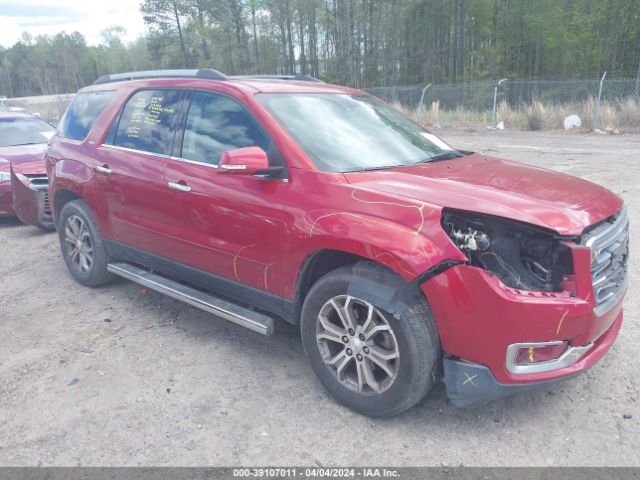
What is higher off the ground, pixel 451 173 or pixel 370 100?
pixel 370 100

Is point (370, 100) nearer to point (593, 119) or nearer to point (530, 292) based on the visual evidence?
point (530, 292)

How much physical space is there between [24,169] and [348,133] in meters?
6.06

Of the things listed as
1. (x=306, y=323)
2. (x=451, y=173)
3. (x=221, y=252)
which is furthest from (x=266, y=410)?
(x=451, y=173)

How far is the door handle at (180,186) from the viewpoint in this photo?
3765mm

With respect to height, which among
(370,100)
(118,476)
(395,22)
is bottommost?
(118,476)

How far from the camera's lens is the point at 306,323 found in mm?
3188

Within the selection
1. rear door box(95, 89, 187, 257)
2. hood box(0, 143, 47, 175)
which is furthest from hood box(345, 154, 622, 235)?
hood box(0, 143, 47, 175)

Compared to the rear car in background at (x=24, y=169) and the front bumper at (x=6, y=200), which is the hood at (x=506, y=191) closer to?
the rear car in background at (x=24, y=169)

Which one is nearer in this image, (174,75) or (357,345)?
(357,345)

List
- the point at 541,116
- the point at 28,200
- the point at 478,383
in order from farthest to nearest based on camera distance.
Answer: the point at 541,116 → the point at 28,200 → the point at 478,383

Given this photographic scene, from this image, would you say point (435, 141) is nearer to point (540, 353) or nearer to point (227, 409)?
point (540, 353)

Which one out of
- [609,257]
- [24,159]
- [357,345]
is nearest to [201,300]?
[357,345]

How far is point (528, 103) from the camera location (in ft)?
70.7

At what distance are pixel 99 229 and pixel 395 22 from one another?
48139 mm
